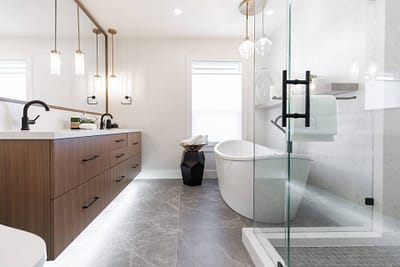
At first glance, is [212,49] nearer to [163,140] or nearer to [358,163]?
[163,140]

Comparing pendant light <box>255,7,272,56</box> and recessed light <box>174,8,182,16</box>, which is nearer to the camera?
pendant light <box>255,7,272,56</box>

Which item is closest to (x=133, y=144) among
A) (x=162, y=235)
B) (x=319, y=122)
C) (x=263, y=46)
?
(x=162, y=235)

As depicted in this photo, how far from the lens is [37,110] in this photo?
205 cm

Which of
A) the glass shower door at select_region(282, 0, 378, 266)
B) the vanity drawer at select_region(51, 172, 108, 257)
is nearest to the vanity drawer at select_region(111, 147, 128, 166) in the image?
the vanity drawer at select_region(51, 172, 108, 257)

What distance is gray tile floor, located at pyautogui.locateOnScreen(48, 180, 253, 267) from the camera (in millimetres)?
1537

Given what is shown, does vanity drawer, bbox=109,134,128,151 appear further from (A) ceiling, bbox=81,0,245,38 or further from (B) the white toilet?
(A) ceiling, bbox=81,0,245,38

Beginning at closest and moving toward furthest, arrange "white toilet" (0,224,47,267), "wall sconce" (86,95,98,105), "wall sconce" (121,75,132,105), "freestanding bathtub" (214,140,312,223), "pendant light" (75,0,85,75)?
"white toilet" (0,224,47,267)
"freestanding bathtub" (214,140,312,223)
"pendant light" (75,0,85,75)
"wall sconce" (86,95,98,105)
"wall sconce" (121,75,132,105)

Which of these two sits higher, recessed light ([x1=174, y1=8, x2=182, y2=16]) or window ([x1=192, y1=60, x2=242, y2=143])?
recessed light ([x1=174, y1=8, x2=182, y2=16])

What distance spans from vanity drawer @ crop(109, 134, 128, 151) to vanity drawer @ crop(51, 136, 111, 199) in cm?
22

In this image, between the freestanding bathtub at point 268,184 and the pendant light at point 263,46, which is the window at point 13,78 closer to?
the freestanding bathtub at point 268,184

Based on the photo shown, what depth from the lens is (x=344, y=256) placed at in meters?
1.54

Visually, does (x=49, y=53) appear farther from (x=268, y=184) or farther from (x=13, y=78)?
(x=268, y=184)

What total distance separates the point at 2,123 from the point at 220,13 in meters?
2.74

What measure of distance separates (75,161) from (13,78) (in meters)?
0.96
